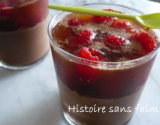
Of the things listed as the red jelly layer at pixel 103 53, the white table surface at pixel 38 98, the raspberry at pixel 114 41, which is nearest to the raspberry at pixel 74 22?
the red jelly layer at pixel 103 53

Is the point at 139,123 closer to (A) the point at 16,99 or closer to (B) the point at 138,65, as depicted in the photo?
(B) the point at 138,65

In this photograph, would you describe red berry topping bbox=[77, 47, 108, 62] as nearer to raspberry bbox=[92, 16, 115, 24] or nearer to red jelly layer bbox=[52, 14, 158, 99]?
red jelly layer bbox=[52, 14, 158, 99]

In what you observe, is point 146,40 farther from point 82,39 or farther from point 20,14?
point 20,14

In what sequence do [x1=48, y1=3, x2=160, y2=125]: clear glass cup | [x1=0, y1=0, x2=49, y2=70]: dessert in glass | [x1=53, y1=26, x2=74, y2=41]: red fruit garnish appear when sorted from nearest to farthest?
[x1=48, y1=3, x2=160, y2=125]: clear glass cup < [x1=53, y1=26, x2=74, y2=41]: red fruit garnish < [x1=0, y1=0, x2=49, y2=70]: dessert in glass

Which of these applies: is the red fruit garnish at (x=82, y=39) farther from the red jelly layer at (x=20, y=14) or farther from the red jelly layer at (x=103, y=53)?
the red jelly layer at (x=20, y=14)

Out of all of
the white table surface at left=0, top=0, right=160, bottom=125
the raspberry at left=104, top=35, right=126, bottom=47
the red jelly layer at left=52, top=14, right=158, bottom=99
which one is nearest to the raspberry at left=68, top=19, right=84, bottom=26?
the red jelly layer at left=52, top=14, right=158, bottom=99
